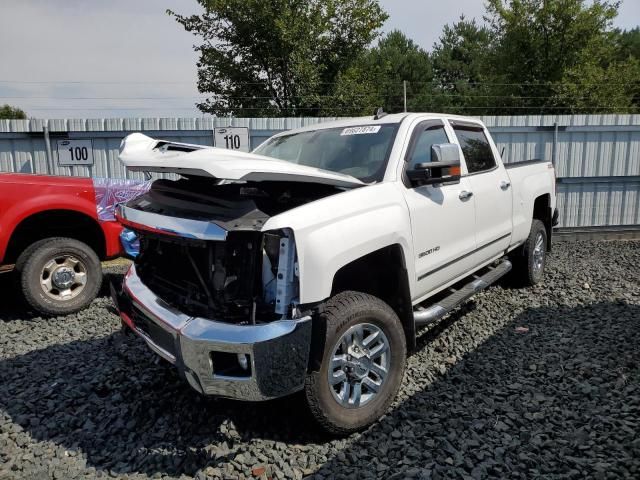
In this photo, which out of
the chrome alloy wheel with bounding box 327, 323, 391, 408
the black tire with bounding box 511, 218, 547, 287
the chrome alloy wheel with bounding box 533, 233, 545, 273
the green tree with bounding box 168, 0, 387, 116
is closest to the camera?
the chrome alloy wheel with bounding box 327, 323, 391, 408

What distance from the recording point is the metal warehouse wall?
8.46m

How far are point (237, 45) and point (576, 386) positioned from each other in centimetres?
2204

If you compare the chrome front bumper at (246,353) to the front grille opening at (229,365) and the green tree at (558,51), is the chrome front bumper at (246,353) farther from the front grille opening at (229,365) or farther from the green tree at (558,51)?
the green tree at (558,51)

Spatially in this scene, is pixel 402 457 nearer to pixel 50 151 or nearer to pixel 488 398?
pixel 488 398

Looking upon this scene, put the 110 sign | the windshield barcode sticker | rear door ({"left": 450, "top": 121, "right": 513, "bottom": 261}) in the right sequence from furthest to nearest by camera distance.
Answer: the 110 sign, rear door ({"left": 450, "top": 121, "right": 513, "bottom": 261}), the windshield barcode sticker

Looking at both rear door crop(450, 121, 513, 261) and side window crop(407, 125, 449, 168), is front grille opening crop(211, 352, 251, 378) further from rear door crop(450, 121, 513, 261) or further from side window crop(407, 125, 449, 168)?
rear door crop(450, 121, 513, 261)

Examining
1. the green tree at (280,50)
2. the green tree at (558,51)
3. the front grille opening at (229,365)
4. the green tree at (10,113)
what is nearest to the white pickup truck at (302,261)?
the front grille opening at (229,365)

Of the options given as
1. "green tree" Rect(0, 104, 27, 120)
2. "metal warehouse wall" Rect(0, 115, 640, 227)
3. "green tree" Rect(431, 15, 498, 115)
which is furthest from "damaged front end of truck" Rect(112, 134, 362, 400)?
"green tree" Rect(0, 104, 27, 120)

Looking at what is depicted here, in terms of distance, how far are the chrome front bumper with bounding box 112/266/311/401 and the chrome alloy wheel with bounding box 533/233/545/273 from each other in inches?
169

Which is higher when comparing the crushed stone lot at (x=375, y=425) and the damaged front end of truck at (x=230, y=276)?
the damaged front end of truck at (x=230, y=276)

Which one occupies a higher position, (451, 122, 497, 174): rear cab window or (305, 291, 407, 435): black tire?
(451, 122, 497, 174): rear cab window

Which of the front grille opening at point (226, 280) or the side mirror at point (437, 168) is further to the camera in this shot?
the side mirror at point (437, 168)

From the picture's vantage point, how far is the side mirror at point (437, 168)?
125 inches

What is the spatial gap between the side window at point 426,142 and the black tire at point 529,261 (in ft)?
7.10
